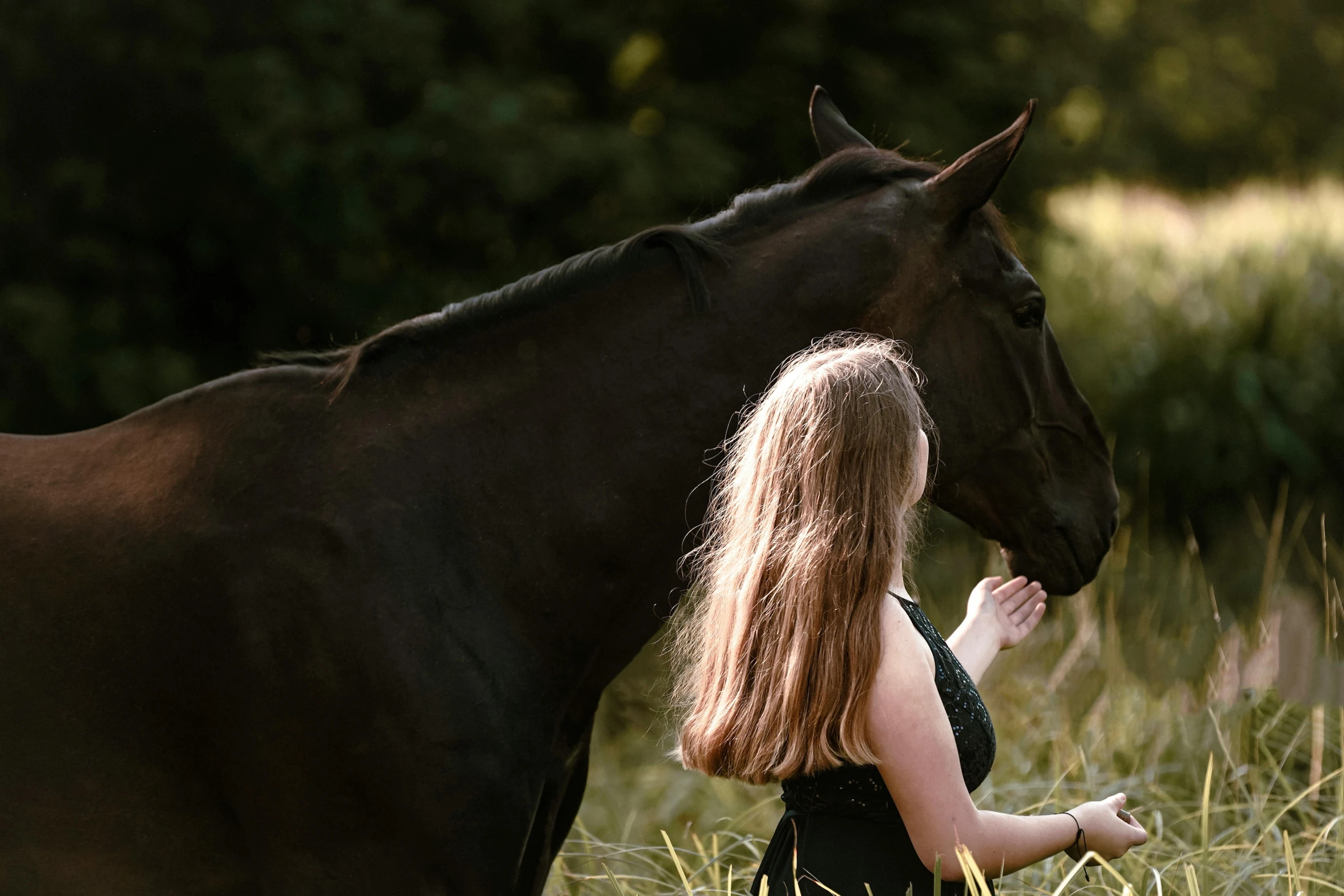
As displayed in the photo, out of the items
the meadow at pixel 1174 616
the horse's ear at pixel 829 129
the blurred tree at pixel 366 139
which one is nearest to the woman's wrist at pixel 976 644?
the meadow at pixel 1174 616

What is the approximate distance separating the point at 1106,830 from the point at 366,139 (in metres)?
4.73

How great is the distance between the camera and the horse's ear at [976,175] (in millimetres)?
2439

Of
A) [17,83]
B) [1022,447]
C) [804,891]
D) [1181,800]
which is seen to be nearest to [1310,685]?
Answer: [1181,800]

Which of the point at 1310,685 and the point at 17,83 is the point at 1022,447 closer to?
the point at 1310,685

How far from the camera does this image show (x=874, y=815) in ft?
6.50

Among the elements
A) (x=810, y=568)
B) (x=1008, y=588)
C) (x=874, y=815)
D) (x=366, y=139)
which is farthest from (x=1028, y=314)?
(x=366, y=139)

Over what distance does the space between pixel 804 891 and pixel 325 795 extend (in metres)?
0.82

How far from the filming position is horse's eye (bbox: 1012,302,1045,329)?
258cm

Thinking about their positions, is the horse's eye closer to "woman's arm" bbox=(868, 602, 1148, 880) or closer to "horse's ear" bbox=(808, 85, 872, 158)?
"horse's ear" bbox=(808, 85, 872, 158)

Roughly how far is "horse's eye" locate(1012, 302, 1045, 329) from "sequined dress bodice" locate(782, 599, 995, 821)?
0.84 m

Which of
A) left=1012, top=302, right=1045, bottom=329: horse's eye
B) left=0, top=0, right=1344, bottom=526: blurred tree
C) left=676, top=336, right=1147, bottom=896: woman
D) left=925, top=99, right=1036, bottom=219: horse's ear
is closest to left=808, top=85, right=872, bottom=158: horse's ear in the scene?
left=925, top=99, right=1036, bottom=219: horse's ear

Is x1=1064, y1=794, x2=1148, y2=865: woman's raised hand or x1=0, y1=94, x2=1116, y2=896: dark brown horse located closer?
x1=1064, y1=794, x2=1148, y2=865: woman's raised hand

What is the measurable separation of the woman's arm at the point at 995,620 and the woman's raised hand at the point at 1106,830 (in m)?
0.40

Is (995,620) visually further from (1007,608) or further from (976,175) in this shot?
(976,175)
